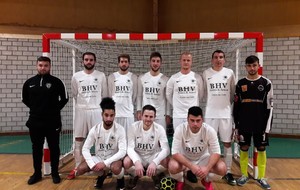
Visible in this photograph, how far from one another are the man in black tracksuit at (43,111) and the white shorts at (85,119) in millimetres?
327

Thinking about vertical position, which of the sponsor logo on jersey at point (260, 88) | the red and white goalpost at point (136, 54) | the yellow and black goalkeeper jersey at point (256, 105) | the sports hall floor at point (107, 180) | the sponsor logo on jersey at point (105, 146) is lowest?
the sports hall floor at point (107, 180)

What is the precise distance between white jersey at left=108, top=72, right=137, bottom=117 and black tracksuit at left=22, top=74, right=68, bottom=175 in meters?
0.79

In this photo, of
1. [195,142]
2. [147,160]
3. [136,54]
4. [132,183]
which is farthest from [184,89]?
[136,54]

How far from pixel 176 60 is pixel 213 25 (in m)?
1.96

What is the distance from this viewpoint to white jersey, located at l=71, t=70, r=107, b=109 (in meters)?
4.76

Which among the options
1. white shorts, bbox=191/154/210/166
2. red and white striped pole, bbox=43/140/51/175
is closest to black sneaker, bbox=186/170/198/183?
white shorts, bbox=191/154/210/166

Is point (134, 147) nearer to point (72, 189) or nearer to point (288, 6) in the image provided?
point (72, 189)

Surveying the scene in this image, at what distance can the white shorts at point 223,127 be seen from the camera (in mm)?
4570

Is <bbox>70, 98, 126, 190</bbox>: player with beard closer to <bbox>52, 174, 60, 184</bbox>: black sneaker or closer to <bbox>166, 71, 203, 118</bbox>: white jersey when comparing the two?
<bbox>52, 174, 60, 184</bbox>: black sneaker

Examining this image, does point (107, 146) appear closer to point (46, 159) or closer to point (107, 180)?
point (107, 180)

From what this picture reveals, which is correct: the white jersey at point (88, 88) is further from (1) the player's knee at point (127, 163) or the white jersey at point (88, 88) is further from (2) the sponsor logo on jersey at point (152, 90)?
(1) the player's knee at point (127, 163)

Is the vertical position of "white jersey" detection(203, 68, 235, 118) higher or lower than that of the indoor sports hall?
lower

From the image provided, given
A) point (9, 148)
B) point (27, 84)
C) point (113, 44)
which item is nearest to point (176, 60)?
point (113, 44)

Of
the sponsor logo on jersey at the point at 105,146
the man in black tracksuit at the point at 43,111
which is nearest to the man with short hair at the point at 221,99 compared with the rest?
the sponsor logo on jersey at the point at 105,146
